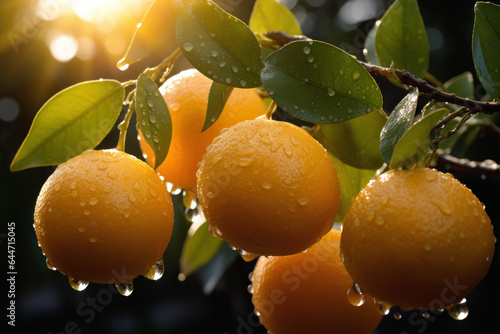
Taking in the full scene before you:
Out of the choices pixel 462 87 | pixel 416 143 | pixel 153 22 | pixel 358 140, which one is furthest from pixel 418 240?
pixel 462 87

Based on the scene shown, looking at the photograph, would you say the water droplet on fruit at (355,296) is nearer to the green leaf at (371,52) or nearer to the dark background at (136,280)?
the green leaf at (371,52)

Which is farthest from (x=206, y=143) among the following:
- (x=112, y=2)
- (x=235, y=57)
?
(x=112, y=2)

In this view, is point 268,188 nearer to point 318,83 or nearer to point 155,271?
point 318,83

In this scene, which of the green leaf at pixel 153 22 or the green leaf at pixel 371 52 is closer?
the green leaf at pixel 153 22

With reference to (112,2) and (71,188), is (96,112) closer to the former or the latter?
(71,188)

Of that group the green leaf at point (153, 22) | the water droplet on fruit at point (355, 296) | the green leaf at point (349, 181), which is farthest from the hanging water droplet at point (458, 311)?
the green leaf at point (153, 22)
